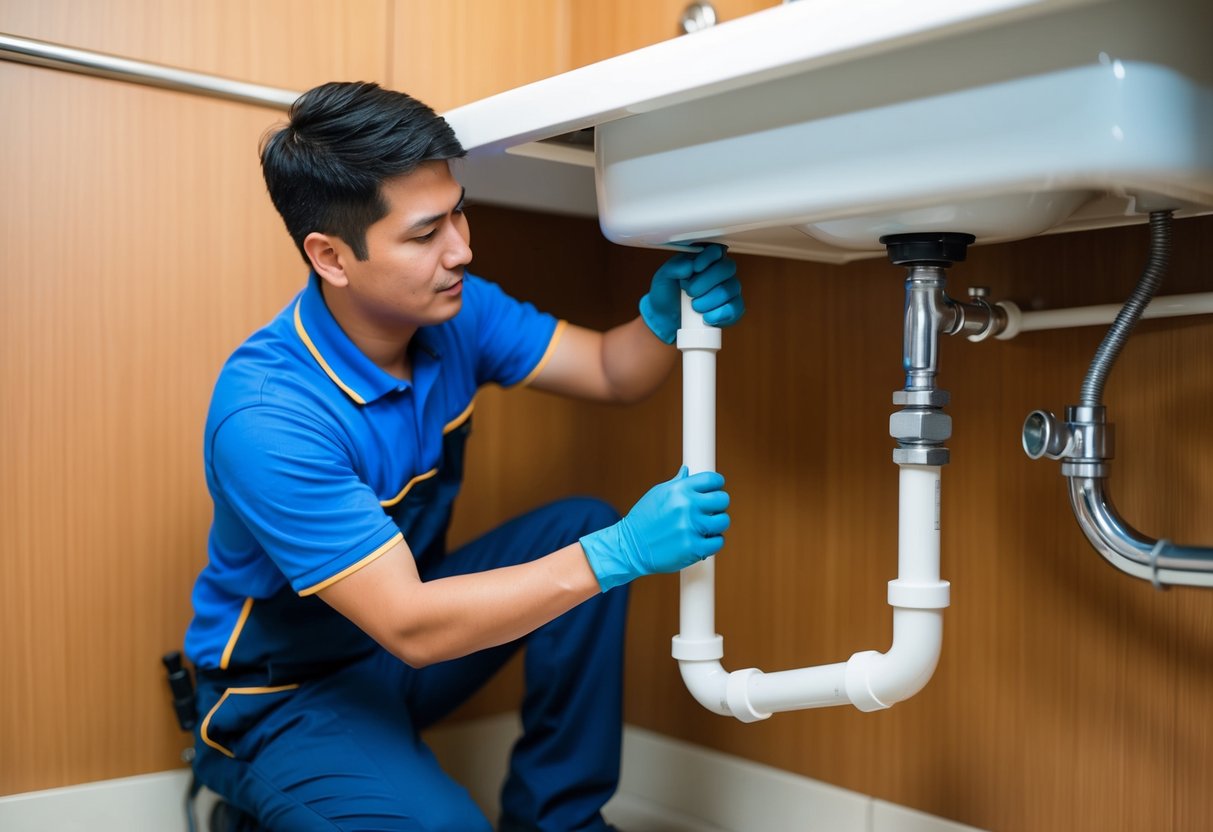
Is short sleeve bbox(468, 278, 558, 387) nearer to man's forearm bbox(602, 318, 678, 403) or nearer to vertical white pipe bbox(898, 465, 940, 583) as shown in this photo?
man's forearm bbox(602, 318, 678, 403)

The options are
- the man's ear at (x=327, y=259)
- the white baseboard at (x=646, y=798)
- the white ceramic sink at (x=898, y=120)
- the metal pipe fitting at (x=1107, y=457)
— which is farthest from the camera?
the white baseboard at (x=646, y=798)

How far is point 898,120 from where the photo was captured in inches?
25.2

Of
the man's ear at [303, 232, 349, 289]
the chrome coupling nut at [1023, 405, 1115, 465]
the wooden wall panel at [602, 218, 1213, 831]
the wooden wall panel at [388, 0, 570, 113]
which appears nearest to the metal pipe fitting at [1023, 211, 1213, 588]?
the chrome coupling nut at [1023, 405, 1115, 465]

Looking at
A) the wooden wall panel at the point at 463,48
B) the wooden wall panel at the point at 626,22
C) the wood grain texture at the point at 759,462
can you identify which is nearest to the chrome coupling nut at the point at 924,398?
the wood grain texture at the point at 759,462

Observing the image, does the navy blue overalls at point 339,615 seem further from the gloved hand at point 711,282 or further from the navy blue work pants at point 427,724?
the gloved hand at point 711,282

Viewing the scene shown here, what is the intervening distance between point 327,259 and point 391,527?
265 mm

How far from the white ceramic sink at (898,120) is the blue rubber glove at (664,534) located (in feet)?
0.66

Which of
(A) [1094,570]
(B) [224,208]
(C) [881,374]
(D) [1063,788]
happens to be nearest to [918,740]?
(D) [1063,788]

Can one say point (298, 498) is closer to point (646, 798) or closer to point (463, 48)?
point (463, 48)

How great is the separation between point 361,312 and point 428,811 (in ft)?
1.48

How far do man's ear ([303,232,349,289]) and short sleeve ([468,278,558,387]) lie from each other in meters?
0.19

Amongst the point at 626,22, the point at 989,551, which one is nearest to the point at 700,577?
the point at 989,551

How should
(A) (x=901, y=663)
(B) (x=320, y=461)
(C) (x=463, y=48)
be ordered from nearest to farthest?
(A) (x=901, y=663) < (B) (x=320, y=461) < (C) (x=463, y=48)

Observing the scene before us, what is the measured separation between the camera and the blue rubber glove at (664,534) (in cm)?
83
